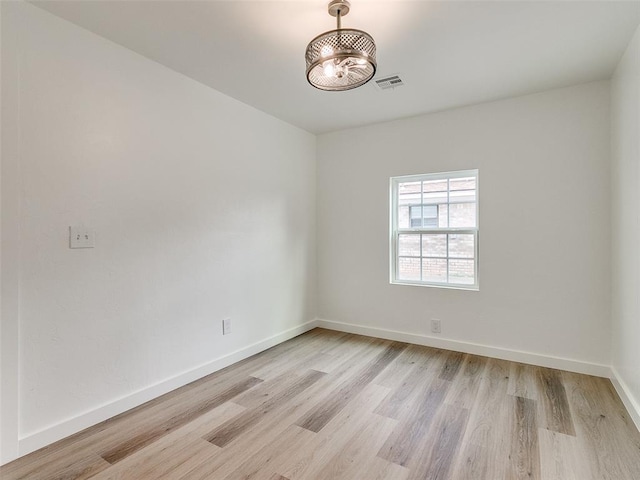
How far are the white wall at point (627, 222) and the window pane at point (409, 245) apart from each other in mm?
1644

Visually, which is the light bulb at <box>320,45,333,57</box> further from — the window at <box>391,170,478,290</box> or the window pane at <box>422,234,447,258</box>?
the window pane at <box>422,234,447,258</box>

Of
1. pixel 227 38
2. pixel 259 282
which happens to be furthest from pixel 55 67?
pixel 259 282

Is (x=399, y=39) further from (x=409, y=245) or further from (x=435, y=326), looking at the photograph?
(x=435, y=326)

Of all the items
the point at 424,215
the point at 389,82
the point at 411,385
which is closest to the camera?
the point at 411,385

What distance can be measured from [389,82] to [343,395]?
2.57 metres

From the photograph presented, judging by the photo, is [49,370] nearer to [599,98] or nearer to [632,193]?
[632,193]

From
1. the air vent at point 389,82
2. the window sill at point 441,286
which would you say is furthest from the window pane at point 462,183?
the air vent at point 389,82

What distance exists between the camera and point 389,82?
275 cm

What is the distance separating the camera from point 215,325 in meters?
2.90

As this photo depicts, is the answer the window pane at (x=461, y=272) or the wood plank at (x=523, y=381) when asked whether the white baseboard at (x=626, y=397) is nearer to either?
the wood plank at (x=523, y=381)

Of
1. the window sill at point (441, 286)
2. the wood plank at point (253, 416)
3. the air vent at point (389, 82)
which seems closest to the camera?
the wood plank at point (253, 416)

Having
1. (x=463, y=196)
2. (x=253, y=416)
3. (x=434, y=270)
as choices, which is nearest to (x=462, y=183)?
(x=463, y=196)

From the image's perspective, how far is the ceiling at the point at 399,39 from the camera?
1853 millimetres

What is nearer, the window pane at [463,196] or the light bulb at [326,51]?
the light bulb at [326,51]
